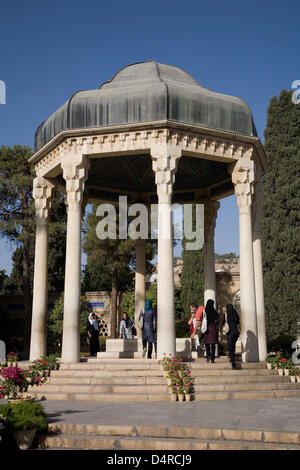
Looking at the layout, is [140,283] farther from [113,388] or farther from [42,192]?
[113,388]

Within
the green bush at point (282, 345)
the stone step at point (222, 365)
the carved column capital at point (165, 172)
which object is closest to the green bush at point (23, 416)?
the stone step at point (222, 365)

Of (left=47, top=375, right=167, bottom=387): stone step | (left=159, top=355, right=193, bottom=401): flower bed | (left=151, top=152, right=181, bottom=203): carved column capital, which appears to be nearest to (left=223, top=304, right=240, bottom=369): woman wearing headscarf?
(left=159, top=355, right=193, bottom=401): flower bed

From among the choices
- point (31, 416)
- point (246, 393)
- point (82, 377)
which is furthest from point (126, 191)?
point (31, 416)

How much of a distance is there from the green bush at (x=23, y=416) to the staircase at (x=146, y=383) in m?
3.40

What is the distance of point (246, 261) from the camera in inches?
505

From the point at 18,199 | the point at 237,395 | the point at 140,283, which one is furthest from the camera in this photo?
the point at 18,199

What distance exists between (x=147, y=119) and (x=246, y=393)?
696cm

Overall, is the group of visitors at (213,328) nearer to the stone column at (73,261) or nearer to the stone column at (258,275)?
the stone column at (258,275)

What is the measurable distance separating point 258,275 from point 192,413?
23.8 feet

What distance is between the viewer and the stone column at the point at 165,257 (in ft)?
37.1

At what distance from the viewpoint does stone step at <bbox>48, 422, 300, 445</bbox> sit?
5.91 meters

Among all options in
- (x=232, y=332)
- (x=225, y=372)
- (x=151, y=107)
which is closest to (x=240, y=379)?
(x=225, y=372)

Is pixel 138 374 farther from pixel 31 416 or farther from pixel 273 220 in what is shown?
pixel 273 220

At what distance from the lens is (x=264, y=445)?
5.73m
